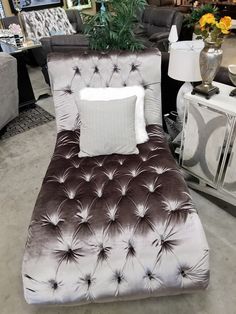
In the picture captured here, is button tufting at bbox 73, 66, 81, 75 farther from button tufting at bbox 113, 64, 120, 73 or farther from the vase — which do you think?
the vase

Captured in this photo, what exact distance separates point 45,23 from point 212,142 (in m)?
3.85

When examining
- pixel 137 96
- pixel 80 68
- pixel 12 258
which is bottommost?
pixel 12 258

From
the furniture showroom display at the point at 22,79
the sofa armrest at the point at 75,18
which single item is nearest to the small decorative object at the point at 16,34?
the furniture showroom display at the point at 22,79

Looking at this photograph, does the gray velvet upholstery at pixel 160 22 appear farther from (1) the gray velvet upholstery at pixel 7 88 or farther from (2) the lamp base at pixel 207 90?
(2) the lamp base at pixel 207 90

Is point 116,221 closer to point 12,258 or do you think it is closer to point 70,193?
point 70,193

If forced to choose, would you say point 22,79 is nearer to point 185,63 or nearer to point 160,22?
point 185,63

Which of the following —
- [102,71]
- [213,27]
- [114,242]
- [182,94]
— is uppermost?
[213,27]

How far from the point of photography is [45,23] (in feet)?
13.7

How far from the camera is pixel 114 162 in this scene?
1365 mm

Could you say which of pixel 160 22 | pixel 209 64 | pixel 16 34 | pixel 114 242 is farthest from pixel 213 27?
pixel 160 22

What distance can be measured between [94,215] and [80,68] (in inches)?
38.1

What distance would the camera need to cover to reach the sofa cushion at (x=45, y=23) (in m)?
4.02

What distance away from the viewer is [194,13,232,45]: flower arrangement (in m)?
1.27

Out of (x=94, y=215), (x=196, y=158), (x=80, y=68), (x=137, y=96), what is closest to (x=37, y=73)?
(x=80, y=68)
